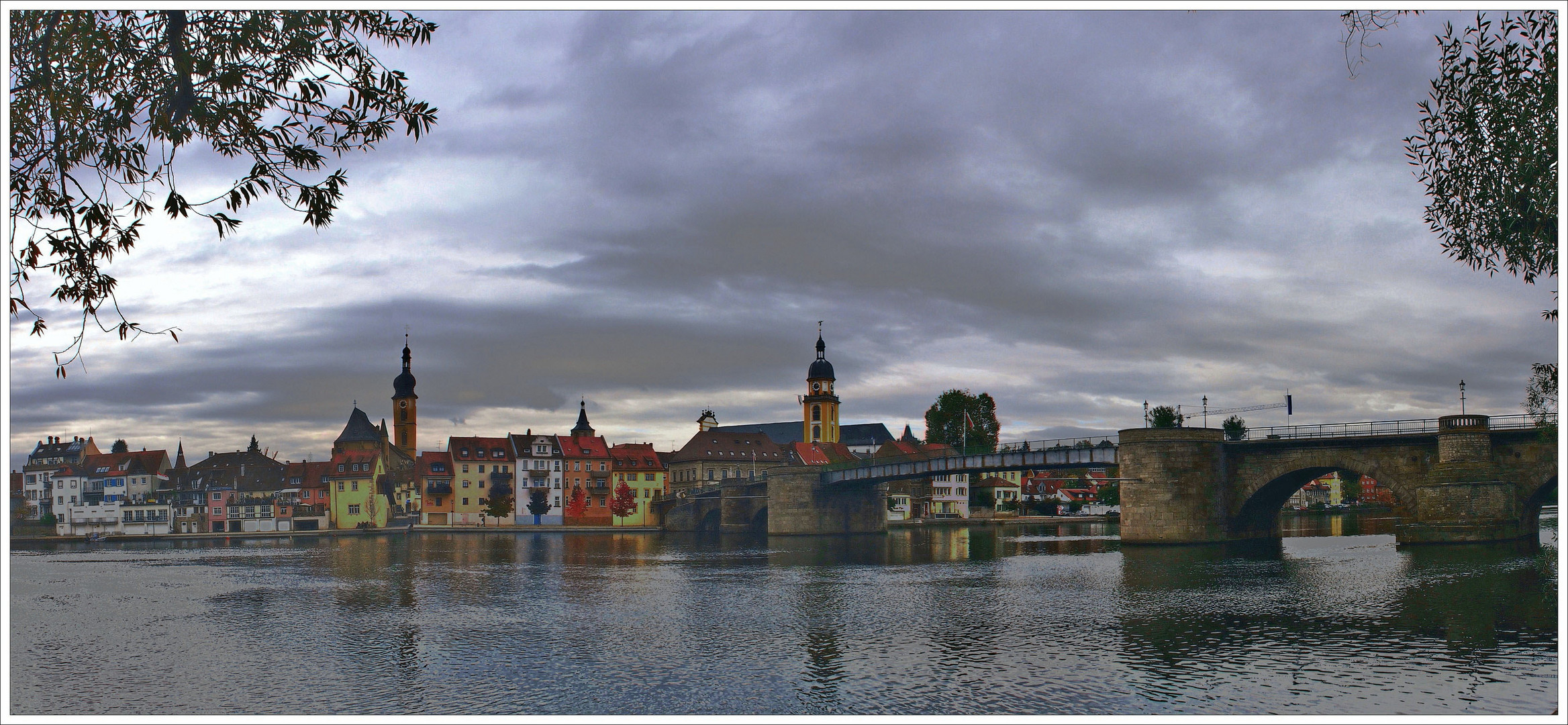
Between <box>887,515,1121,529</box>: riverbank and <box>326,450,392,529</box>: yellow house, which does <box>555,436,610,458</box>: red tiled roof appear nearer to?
<box>326,450,392,529</box>: yellow house

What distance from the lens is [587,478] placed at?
141750mm

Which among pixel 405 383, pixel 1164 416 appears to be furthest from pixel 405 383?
pixel 1164 416

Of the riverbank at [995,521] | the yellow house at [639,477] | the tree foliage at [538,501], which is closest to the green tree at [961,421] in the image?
the riverbank at [995,521]

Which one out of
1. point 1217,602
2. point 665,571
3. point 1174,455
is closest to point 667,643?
point 1217,602

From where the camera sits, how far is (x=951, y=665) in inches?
1078

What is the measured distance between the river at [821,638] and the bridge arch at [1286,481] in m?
4.85

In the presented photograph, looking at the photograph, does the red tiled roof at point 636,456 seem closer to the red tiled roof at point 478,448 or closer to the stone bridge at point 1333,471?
the red tiled roof at point 478,448

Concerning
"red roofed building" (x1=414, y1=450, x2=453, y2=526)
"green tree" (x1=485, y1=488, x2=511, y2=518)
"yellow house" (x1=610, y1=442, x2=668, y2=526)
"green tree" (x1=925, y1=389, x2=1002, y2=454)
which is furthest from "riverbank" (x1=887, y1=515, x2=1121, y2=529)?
"red roofed building" (x1=414, y1=450, x2=453, y2=526)

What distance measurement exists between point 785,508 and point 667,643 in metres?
72.3

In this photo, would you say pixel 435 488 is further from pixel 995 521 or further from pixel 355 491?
pixel 995 521

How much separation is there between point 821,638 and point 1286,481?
5041cm

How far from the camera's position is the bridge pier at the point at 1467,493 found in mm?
62156

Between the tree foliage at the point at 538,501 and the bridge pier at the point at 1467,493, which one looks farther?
the tree foliage at the point at 538,501

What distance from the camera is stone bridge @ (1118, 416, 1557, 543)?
6272 cm
